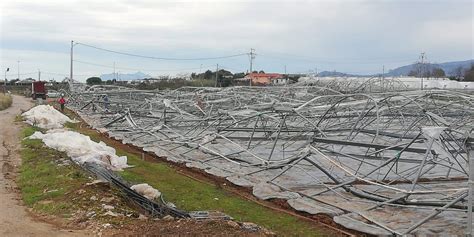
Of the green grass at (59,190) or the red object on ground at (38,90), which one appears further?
the red object on ground at (38,90)

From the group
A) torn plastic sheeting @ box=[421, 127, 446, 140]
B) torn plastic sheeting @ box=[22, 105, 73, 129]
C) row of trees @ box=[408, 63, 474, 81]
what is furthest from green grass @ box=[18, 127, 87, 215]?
row of trees @ box=[408, 63, 474, 81]

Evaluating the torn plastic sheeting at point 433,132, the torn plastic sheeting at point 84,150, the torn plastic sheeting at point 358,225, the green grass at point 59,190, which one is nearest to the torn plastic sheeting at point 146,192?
the green grass at point 59,190

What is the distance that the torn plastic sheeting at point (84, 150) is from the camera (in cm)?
1296

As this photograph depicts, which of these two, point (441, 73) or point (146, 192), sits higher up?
point (441, 73)

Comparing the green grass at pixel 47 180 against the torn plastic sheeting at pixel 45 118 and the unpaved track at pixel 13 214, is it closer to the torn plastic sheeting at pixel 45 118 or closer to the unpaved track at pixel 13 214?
the unpaved track at pixel 13 214

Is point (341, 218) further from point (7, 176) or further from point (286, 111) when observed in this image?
point (7, 176)

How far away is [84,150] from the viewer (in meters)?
14.5

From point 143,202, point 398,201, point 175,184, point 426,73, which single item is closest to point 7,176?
point 175,184

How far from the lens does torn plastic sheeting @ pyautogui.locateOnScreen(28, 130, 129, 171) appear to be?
13.0 meters

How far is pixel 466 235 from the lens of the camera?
707 cm

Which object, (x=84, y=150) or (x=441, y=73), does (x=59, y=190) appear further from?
(x=441, y=73)

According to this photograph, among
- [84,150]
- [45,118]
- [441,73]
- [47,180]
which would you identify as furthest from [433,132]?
[441,73]

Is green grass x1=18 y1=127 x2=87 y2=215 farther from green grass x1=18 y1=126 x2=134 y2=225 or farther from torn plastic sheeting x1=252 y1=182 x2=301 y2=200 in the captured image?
torn plastic sheeting x1=252 y1=182 x2=301 y2=200

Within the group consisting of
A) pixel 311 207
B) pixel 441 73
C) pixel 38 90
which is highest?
pixel 441 73
